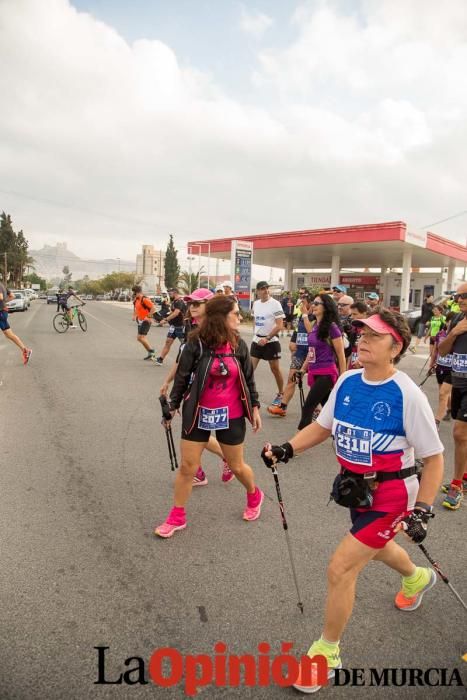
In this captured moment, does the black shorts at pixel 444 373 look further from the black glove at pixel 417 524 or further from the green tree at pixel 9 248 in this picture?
the green tree at pixel 9 248

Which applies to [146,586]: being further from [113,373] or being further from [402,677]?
[113,373]

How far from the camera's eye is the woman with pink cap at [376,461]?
6.91 ft

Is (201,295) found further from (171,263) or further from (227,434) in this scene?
(171,263)

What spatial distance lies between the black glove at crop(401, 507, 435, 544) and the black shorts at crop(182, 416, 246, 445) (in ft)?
5.23

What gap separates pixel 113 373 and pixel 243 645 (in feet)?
26.9

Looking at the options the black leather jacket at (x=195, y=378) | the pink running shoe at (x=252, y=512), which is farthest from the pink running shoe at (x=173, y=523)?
the black leather jacket at (x=195, y=378)

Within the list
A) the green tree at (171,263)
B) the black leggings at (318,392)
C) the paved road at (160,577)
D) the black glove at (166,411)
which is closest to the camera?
the paved road at (160,577)

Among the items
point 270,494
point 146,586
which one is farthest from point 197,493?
point 146,586

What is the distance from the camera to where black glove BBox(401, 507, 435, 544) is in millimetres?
1970

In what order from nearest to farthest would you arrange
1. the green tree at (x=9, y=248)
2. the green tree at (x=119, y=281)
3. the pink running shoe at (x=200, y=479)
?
1. the pink running shoe at (x=200, y=479)
2. the green tree at (x=9, y=248)
3. the green tree at (x=119, y=281)

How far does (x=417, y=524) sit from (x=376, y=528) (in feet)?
0.73

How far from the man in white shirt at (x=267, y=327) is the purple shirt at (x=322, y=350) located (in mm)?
1723

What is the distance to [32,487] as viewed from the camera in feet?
14.0

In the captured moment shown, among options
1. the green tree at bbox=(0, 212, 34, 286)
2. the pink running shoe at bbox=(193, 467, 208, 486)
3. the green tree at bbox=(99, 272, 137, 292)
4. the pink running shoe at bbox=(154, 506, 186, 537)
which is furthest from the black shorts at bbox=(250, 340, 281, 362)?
the green tree at bbox=(99, 272, 137, 292)
